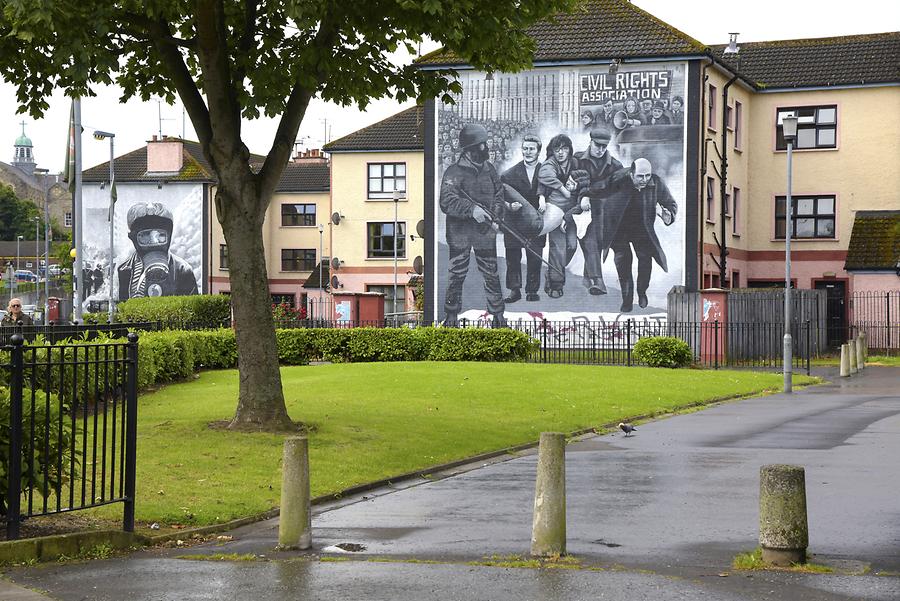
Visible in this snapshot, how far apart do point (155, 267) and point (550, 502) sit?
5948cm

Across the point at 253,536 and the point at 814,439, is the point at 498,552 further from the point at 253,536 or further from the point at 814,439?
the point at 814,439

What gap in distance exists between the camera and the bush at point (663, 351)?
1260 inches

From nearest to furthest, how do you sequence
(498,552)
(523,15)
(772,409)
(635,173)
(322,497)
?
1. (498,552)
2. (322,497)
3. (523,15)
4. (772,409)
5. (635,173)

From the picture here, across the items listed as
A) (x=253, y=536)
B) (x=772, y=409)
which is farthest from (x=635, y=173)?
(x=253, y=536)

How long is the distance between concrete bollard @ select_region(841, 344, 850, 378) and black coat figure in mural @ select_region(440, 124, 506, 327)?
12.4 m

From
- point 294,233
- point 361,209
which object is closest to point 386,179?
point 361,209

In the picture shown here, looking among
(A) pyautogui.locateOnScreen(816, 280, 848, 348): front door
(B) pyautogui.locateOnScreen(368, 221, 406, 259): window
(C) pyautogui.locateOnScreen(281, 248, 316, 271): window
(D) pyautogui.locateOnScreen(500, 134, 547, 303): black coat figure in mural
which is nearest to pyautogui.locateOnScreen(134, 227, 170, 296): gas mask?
(C) pyautogui.locateOnScreen(281, 248, 316, 271): window

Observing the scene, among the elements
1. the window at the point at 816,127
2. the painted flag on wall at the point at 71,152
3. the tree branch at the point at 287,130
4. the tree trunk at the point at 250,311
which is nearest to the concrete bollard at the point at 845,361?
the window at the point at 816,127

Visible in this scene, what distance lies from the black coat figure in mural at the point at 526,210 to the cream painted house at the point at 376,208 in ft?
63.2

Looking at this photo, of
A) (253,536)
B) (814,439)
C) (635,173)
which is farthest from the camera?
(635,173)

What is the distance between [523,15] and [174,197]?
53886 mm

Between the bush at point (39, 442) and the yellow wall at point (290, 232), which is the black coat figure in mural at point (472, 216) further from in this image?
the bush at point (39, 442)

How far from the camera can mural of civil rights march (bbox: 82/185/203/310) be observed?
66125 millimetres

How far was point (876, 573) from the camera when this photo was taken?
845cm
